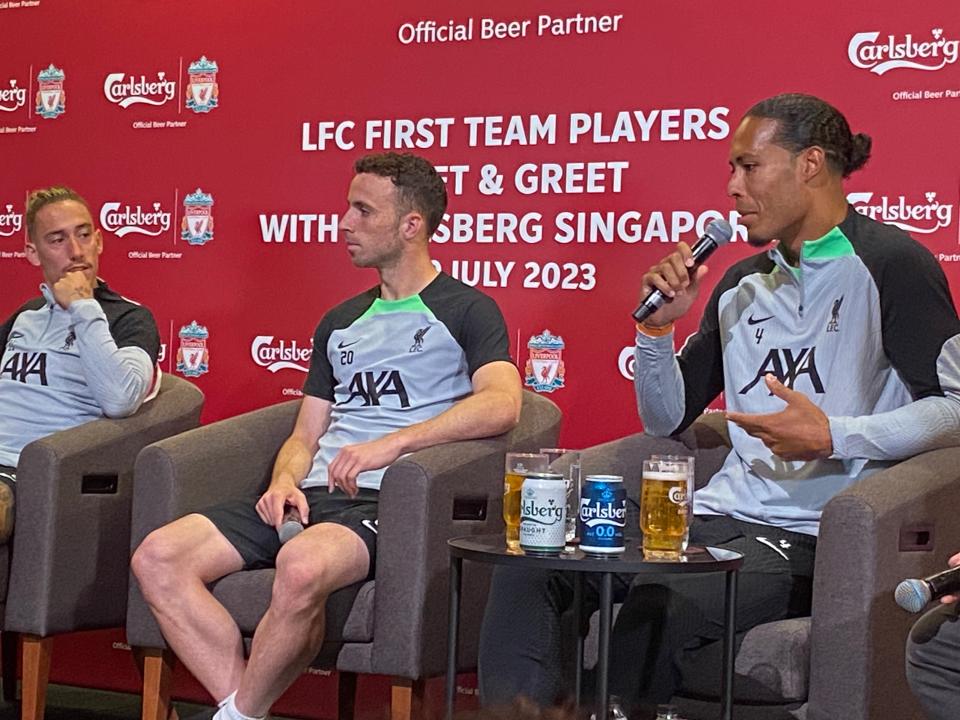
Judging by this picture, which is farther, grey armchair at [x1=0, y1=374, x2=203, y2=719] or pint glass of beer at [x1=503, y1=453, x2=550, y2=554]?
grey armchair at [x1=0, y1=374, x2=203, y2=719]

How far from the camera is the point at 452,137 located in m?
4.32

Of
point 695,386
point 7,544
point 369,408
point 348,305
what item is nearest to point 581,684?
point 695,386

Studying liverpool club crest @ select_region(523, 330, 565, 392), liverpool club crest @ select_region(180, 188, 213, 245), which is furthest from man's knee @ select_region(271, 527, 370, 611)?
liverpool club crest @ select_region(180, 188, 213, 245)

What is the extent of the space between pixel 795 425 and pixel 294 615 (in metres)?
1.13

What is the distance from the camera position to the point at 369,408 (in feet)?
12.0

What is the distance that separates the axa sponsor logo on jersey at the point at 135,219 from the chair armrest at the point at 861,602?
8.90ft

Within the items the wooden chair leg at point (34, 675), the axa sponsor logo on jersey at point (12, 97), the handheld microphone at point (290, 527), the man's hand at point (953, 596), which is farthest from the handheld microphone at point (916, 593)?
the axa sponsor logo on jersey at point (12, 97)

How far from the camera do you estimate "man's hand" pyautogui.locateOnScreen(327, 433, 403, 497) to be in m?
3.40

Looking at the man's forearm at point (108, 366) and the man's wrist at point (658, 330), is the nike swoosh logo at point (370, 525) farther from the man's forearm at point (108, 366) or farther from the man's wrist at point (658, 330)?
the man's forearm at point (108, 366)

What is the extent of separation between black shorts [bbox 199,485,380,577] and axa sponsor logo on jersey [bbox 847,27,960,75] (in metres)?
1.66

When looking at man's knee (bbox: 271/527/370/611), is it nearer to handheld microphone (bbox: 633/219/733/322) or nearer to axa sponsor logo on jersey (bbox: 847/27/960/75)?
handheld microphone (bbox: 633/219/733/322)

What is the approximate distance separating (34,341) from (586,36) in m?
1.78

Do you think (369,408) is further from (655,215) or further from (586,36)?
(586,36)

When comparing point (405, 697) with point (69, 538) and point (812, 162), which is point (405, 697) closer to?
point (69, 538)
